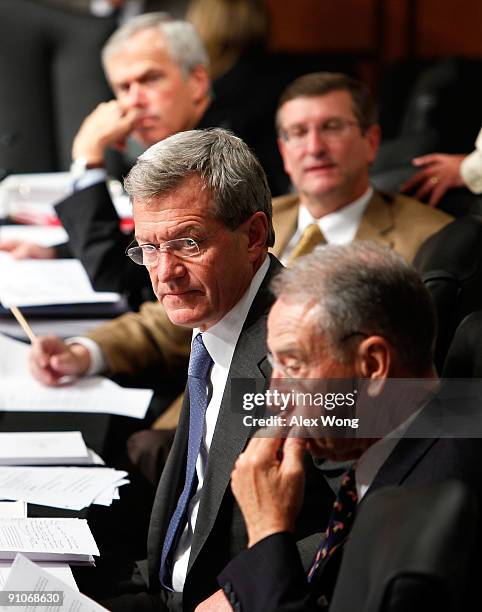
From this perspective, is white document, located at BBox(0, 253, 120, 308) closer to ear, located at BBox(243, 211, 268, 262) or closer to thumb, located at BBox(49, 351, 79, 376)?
thumb, located at BBox(49, 351, 79, 376)

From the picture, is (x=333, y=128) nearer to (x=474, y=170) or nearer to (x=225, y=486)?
(x=474, y=170)

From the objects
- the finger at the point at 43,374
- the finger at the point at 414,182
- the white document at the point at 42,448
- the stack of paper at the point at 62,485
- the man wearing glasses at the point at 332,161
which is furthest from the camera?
the finger at the point at 414,182

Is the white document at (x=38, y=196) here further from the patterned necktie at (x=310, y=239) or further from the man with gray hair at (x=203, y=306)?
the man with gray hair at (x=203, y=306)

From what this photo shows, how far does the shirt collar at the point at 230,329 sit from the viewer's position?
1.66 meters

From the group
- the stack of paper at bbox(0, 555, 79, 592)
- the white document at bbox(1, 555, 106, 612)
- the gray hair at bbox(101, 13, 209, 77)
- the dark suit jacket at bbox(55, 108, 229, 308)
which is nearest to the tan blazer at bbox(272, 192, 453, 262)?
the dark suit jacket at bbox(55, 108, 229, 308)

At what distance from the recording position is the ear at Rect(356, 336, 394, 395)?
1.26m

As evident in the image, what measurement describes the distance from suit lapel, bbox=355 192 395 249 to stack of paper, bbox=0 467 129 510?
0.94 metres

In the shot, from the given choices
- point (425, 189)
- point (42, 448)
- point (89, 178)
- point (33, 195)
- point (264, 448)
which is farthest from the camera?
point (33, 195)

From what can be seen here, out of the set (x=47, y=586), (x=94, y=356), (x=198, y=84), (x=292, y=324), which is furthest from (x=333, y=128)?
(x=47, y=586)

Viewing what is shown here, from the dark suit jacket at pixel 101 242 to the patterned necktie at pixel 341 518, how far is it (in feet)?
4.88

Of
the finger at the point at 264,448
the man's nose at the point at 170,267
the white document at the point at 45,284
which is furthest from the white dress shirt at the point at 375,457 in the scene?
the white document at the point at 45,284

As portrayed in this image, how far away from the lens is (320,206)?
8.87 ft

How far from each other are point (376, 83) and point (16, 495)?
3.40 m

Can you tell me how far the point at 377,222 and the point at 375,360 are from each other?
4.53 feet
